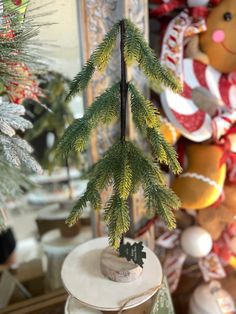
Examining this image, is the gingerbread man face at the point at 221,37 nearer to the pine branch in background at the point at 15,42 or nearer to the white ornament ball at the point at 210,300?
the pine branch in background at the point at 15,42

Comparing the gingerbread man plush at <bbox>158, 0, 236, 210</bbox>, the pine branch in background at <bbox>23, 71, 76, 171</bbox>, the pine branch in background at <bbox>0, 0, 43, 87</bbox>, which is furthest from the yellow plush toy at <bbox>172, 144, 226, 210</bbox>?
the pine branch in background at <bbox>0, 0, 43, 87</bbox>

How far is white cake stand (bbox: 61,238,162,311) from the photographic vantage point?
24.3 inches

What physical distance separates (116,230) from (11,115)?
11.1 inches

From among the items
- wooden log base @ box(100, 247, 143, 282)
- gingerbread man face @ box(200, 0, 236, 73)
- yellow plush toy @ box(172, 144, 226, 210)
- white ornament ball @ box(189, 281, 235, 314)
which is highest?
gingerbread man face @ box(200, 0, 236, 73)

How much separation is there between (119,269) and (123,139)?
25cm

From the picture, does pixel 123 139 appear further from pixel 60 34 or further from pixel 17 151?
pixel 60 34

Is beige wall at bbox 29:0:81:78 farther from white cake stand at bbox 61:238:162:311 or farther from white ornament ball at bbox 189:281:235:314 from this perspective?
white ornament ball at bbox 189:281:235:314

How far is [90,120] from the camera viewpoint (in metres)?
0.55

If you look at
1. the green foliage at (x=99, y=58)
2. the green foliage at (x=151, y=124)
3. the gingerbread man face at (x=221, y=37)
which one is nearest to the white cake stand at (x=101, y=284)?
the green foliage at (x=151, y=124)

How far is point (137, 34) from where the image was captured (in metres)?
0.53

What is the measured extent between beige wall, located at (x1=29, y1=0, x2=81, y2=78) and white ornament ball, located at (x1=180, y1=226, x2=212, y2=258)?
0.51 m

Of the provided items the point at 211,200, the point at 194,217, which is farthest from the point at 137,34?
the point at 194,217

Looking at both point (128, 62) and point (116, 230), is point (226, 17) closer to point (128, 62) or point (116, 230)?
point (128, 62)

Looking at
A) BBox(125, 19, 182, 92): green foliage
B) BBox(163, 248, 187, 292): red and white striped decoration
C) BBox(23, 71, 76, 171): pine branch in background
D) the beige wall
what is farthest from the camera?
BBox(163, 248, 187, 292): red and white striped decoration
